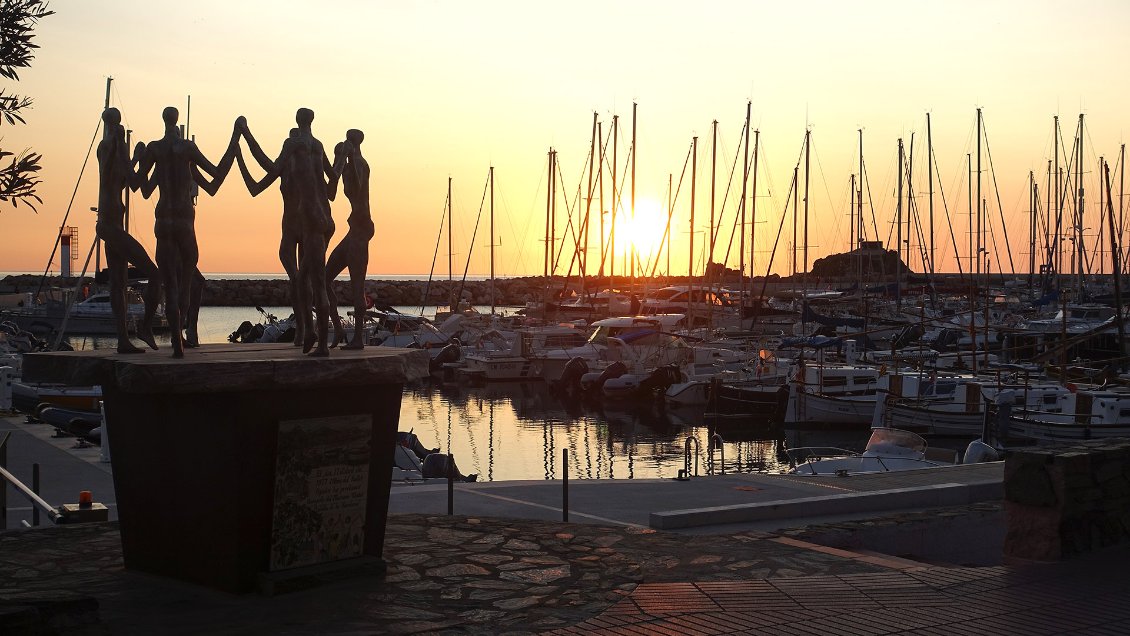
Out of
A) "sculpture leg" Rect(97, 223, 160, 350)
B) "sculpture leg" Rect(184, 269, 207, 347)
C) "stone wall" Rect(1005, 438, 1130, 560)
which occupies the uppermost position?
"sculpture leg" Rect(97, 223, 160, 350)

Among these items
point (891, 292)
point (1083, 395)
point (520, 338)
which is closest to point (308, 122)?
point (1083, 395)

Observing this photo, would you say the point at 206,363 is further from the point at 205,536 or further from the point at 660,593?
the point at 660,593

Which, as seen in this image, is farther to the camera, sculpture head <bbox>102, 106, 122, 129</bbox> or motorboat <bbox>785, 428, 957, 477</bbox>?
motorboat <bbox>785, 428, 957, 477</bbox>

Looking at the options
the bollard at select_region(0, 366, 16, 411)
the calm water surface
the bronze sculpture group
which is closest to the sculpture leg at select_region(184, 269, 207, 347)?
the bronze sculpture group

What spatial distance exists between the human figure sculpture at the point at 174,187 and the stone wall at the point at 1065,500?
6951 mm

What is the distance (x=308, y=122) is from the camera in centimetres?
940

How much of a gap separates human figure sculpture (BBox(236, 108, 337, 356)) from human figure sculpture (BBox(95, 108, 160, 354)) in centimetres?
96

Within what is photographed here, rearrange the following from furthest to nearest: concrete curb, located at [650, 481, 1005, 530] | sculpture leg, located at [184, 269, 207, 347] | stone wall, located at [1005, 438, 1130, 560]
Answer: concrete curb, located at [650, 481, 1005, 530], sculpture leg, located at [184, 269, 207, 347], stone wall, located at [1005, 438, 1130, 560]

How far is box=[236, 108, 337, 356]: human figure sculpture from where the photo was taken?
30.8ft

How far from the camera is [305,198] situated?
9406mm

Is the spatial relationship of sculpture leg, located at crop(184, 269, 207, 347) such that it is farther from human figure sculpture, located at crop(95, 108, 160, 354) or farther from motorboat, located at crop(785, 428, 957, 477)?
motorboat, located at crop(785, 428, 957, 477)

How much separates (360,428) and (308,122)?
2635 millimetres

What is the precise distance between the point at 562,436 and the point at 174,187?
1122 inches

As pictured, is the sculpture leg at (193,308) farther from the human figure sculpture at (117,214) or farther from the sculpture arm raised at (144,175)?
the sculpture arm raised at (144,175)
